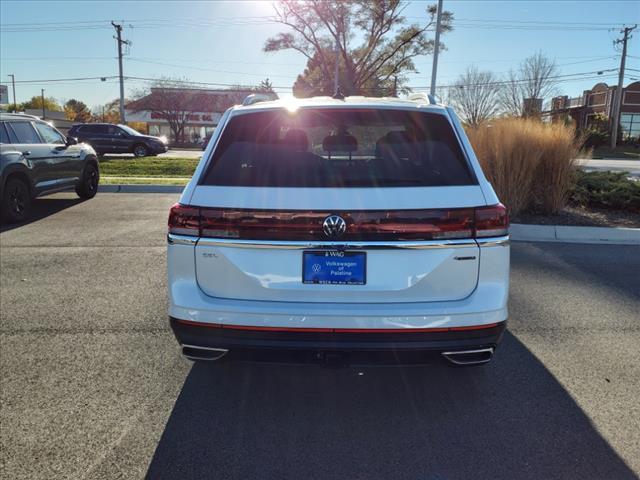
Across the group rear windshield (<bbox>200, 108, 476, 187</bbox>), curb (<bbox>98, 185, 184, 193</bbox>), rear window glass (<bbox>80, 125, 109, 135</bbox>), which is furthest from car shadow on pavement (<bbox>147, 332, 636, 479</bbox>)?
rear window glass (<bbox>80, 125, 109, 135</bbox>)

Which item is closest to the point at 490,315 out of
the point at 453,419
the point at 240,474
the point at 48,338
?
the point at 453,419

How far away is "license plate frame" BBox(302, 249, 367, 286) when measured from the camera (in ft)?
8.49

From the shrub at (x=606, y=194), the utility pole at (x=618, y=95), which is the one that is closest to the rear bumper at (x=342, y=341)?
the shrub at (x=606, y=194)

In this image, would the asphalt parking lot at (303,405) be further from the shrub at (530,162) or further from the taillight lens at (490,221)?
the shrub at (530,162)

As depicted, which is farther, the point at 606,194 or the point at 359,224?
the point at 606,194

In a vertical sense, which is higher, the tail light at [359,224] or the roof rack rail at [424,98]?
the roof rack rail at [424,98]

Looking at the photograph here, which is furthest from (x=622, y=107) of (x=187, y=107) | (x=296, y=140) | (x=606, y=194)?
(x=296, y=140)

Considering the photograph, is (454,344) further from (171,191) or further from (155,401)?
(171,191)

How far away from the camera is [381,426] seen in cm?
291

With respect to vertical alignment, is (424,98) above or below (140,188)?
above

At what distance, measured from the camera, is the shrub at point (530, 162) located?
8.66 meters

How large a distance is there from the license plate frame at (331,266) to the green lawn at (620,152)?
41.7 meters

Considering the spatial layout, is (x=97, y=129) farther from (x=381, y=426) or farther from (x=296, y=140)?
(x=381, y=426)

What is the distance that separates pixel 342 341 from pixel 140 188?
11.1 m
